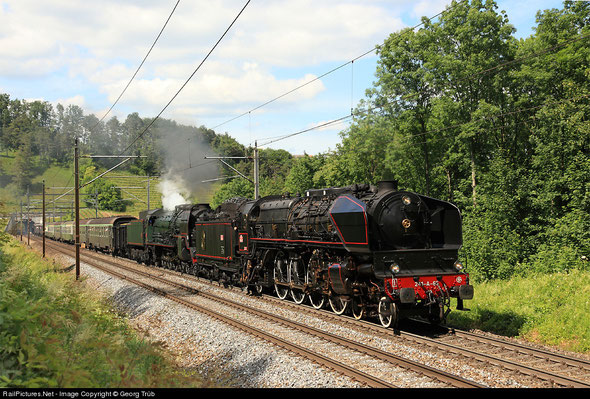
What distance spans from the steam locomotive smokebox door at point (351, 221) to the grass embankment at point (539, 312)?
3734 mm

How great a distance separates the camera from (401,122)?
106ft

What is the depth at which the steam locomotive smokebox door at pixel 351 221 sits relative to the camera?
11.3 m

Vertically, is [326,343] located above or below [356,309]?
below

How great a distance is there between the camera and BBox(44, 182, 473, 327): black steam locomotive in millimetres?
11312

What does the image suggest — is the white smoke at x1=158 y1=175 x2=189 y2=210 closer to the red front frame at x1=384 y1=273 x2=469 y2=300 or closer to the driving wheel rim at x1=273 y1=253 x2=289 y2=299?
the driving wheel rim at x1=273 y1=253 x2=289 y2=299

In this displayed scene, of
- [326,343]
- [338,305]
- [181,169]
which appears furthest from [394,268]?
[181,169]

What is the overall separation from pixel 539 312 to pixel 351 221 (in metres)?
5.11

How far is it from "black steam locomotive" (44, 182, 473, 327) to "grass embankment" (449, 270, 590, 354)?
3.81 feet

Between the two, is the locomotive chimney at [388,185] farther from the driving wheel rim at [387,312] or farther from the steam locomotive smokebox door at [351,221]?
the driving wheel rim at [387,312]

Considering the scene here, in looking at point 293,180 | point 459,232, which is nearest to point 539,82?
point 459,232

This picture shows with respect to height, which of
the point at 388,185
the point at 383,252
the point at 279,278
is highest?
the point at 388,185

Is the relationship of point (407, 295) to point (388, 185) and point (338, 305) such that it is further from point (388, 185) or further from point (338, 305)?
point (338, 305)

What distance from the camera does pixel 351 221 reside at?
11727 mm

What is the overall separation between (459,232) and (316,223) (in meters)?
3.97
